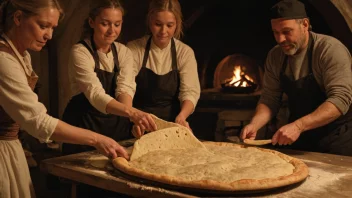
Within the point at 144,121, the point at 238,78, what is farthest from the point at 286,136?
the point at 238,78

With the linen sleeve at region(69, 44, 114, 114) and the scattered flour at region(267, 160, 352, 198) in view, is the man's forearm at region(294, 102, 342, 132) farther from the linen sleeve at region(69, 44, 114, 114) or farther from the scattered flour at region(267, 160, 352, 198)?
the linen sleeve at region(69, 44, 114, 114)

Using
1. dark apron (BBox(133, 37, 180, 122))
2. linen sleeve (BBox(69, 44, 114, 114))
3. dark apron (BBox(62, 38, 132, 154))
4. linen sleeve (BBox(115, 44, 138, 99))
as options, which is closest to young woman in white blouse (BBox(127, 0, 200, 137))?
dark apron (BBox(133, 37, 180, 122))

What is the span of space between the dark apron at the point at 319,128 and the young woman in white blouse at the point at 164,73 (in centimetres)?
68

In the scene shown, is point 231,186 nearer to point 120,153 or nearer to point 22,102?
point 120,153

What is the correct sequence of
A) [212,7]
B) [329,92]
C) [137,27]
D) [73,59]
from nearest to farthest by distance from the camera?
1. [329,92]
2. [73,59]
3. [137,27]
4. [212,7]

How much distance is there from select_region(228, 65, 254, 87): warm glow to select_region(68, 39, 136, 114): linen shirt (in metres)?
2.02

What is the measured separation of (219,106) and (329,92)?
2248mm

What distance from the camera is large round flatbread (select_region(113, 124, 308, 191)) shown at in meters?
1.66

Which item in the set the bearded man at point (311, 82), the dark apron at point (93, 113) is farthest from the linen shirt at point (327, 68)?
the dark apron at point (93, 113)

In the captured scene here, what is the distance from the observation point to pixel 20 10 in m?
1.81

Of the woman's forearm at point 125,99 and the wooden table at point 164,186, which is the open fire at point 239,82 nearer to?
the woman's forearm at point 125,99

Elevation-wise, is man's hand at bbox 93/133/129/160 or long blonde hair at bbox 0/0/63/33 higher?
long blonde hair at bbox 0/0/63/33

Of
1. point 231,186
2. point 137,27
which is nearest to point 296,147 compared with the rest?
point 231,186

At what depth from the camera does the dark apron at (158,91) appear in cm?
291
